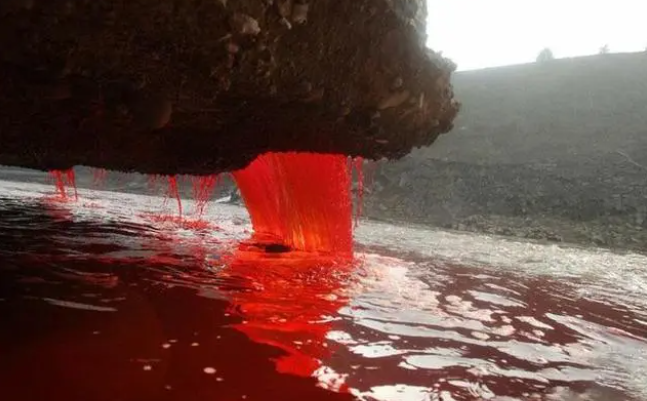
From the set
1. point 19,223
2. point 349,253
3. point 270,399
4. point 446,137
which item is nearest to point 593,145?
point 446,137

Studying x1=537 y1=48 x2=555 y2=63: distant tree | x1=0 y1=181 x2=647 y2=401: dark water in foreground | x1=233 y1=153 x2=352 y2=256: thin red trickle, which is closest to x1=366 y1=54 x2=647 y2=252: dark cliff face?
x1=537 y1=48 x2=555 y2=63: distant tree

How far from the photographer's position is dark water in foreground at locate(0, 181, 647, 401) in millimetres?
1919

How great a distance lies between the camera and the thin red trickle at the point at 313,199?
5.62 metres

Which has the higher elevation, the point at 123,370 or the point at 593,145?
the point at 593,145

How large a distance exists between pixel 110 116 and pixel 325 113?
3.84 ft

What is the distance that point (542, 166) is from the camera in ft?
81.1

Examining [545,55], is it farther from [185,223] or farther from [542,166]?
[185,223]

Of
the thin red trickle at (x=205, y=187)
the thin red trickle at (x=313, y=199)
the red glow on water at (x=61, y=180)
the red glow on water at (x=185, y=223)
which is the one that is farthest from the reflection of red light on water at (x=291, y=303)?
the red glow on water at (x=61, y=180)

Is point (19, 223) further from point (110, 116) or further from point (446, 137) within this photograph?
point (446, 137)

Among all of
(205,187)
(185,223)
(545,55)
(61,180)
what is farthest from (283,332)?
(545,55)

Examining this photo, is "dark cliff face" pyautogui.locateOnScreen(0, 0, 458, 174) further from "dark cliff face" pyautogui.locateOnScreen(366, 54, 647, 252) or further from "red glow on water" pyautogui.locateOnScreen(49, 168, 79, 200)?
"dark cliff face" pyautogui.locateOnScreen(366, 54, 647, 252)

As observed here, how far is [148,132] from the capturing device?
10.4ft

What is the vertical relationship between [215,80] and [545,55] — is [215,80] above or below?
below

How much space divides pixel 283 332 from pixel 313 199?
10.7 ft
